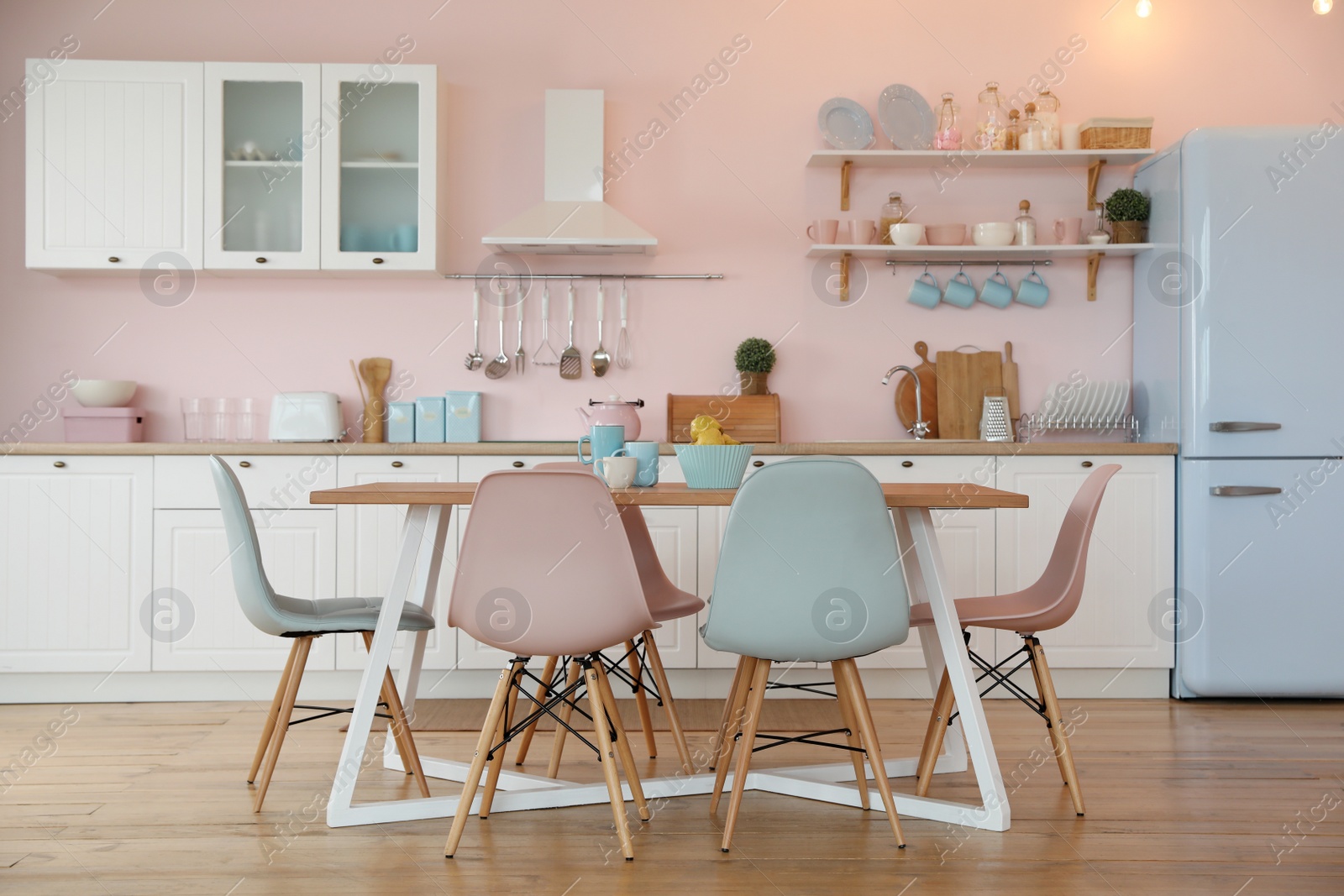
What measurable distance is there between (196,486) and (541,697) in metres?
1.58

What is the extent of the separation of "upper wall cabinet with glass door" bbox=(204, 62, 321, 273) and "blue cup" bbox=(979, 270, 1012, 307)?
2.38m

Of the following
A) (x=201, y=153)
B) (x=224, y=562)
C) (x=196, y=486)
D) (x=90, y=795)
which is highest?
(x=201, y=153)

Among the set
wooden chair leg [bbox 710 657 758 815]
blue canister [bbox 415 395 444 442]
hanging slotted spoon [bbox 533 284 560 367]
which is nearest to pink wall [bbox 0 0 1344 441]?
hanging slotted spoon [bbox 533 284 560 367]

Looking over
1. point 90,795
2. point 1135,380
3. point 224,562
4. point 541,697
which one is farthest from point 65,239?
point 1135,380

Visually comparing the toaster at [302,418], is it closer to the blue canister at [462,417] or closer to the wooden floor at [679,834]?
the blue canister at [462,417]

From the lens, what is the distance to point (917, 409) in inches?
144

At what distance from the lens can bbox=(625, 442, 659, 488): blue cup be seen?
2248mm

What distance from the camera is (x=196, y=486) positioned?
3.22m

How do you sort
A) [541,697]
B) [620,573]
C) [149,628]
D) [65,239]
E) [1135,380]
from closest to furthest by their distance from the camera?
[620,573], [541,697], [149,628], [65,239], [1135,380]

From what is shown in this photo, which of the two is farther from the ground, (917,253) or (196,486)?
(917,253)

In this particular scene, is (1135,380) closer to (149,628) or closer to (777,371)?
(777,371)

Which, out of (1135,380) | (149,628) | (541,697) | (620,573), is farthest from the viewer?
(1135,380)

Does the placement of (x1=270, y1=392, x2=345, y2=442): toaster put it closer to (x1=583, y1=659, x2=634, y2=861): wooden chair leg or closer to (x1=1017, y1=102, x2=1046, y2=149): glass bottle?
(x1=583, y1=659, x2=634, y2=861): wooden chair leg

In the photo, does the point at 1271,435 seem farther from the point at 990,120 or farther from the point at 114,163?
the point at 114,163
